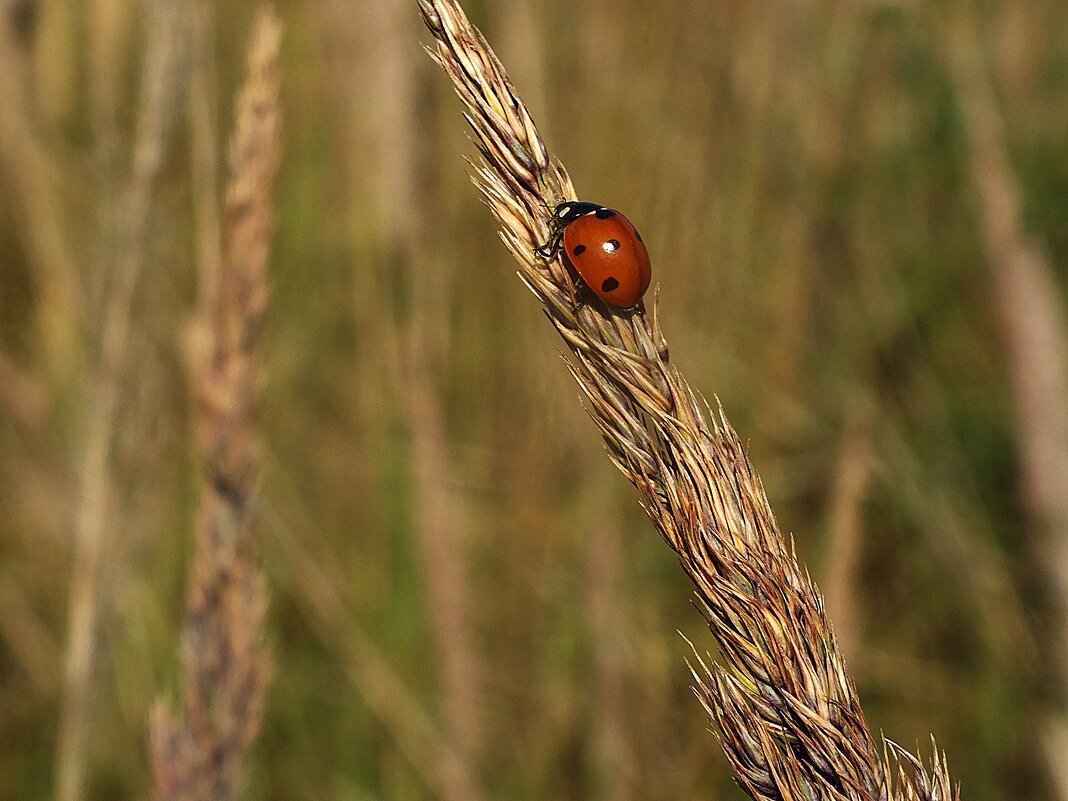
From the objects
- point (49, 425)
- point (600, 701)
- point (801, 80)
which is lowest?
point (600, 701)

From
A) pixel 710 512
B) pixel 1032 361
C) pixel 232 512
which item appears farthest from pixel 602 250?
pixel 1032 361

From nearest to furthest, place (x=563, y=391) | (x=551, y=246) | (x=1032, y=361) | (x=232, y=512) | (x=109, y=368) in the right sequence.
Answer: (x=551, y=246), (x=232, y=512), (x=109, y=368), (x=1032, y=361), (x=563, y=391)

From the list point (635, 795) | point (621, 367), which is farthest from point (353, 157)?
point (621, 367)

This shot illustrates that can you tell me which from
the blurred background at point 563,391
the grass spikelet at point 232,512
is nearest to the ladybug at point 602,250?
the grass spikelet at point 232,512

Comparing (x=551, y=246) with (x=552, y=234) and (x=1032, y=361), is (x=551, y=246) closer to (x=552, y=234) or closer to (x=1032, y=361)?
(x=552, y=234)

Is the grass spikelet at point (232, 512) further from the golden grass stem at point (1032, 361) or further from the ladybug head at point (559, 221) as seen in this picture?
the golden grass stem at point (1032, 361)

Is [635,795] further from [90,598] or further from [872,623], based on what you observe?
[90,598]
